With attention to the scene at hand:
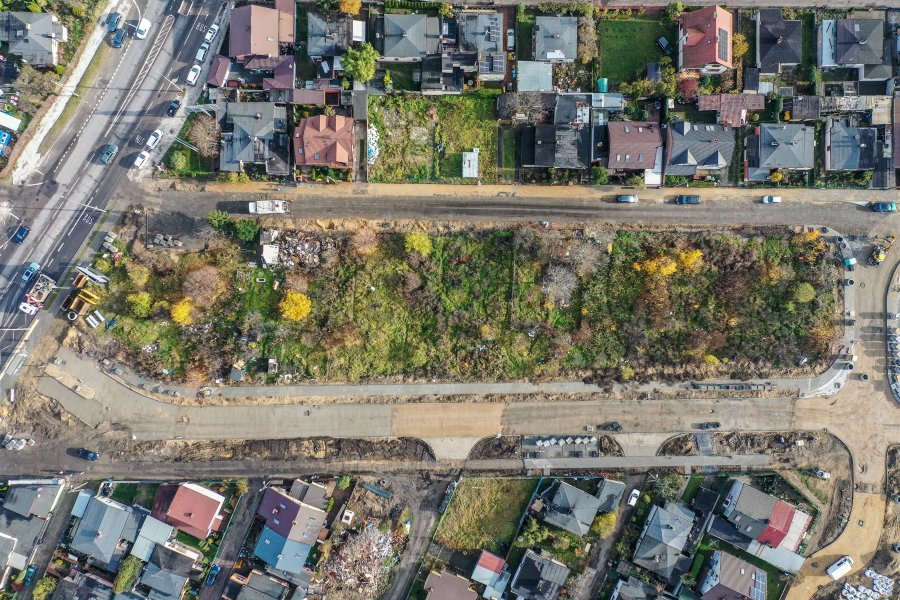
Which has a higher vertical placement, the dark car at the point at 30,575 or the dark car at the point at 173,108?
the dark car at the point at 173,108

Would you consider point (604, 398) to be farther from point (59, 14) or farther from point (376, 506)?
point (59, 14)

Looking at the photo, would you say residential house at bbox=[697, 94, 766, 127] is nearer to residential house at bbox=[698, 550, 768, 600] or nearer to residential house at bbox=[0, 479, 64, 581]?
residential house at bbox=[698, 550, 768, 600]

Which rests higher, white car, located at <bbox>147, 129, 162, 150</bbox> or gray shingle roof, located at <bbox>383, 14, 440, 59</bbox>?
gray shingle roof, located at <bbox>383, 14, 440, 59</bbox>

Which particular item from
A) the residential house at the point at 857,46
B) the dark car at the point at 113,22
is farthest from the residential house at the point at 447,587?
the residential house at the point at 857,46

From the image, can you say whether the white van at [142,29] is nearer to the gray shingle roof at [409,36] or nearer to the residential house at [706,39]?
the gray shingle roof at [409,36]

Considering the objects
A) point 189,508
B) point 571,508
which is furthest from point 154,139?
point 571,508

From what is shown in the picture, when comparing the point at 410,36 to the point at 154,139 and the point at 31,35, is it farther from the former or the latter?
the point at 31,35

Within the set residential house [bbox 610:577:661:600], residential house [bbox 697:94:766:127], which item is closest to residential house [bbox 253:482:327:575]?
residential house [bbox 610:577:661:600]
